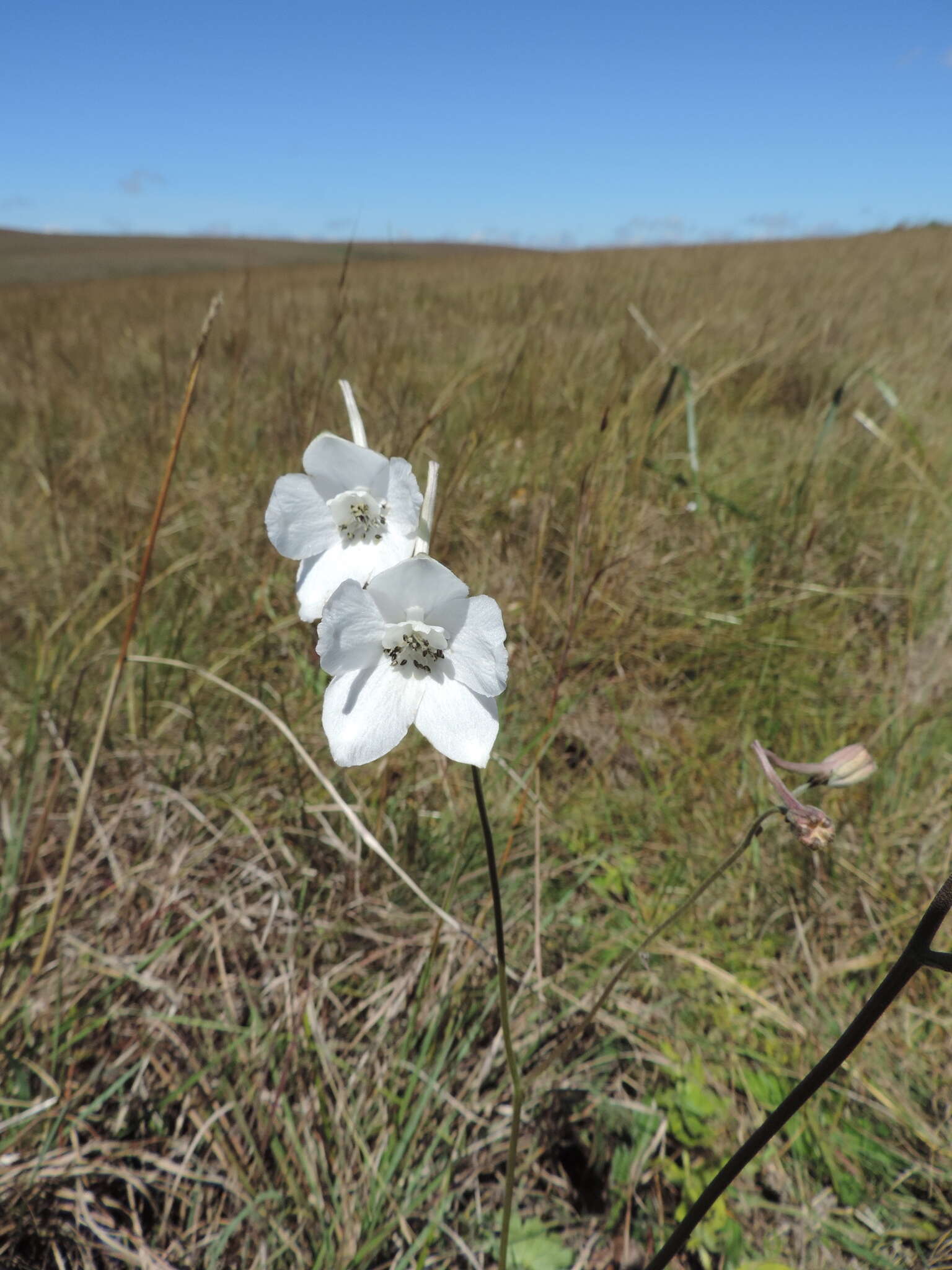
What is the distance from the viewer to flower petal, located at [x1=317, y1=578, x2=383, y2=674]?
0.90 metres

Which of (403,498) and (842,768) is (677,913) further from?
(403,498)

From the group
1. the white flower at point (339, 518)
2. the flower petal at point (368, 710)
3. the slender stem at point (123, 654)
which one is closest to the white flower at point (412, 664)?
the flower petal at point (368, 710)

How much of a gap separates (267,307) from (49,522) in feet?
15.5

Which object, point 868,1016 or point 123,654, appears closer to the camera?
point 868,1016

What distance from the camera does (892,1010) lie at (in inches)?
62.2

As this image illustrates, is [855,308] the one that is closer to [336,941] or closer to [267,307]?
[267,307]

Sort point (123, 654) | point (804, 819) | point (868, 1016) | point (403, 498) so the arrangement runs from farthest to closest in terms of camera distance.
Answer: point (123, 654) < point (403, 498) < point (804, 819) < point (868, 1016)

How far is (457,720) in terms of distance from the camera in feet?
3.10

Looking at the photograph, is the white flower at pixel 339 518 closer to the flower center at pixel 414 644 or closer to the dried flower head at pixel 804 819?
the flower center at pixel 414 644

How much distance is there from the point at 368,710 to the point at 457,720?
12 centimetres

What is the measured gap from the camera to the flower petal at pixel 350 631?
35.3 inches

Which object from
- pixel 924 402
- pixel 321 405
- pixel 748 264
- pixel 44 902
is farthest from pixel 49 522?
pixel 748 264

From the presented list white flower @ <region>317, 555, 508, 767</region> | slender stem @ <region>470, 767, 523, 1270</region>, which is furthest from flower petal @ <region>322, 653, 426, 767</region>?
slender stem @ <region>470, 767, 523, 1270</region>

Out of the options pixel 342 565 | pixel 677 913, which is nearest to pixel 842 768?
pixel 677 913
